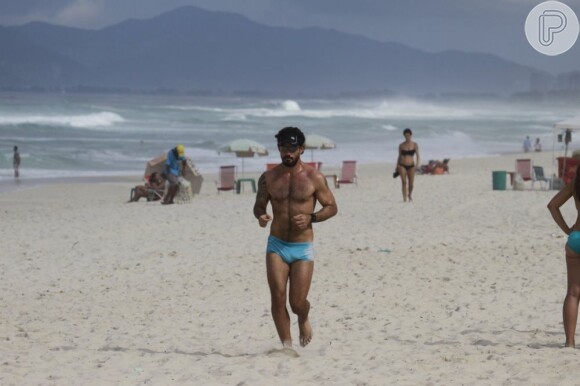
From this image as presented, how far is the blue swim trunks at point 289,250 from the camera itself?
6.06m

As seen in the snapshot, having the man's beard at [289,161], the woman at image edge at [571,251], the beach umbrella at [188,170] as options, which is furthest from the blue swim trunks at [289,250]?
the beach umbrella at [188,170]

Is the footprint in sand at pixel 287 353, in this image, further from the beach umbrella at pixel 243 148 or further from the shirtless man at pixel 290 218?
the beach umbrella at pixel 243 148

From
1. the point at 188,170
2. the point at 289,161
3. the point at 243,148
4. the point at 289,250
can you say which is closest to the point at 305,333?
the point at 289,250

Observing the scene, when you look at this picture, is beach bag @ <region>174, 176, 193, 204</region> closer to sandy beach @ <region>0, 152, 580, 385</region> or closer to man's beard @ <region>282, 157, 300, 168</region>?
sandy beach @ <region>0, 152, 580, 385</region>

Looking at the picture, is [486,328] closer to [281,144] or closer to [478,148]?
[281,144]

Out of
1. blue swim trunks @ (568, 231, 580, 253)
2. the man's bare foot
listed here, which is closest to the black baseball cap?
the man's bare foot

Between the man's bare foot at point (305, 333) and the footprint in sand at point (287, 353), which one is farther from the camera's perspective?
the man's bare foot at point (305, 333)

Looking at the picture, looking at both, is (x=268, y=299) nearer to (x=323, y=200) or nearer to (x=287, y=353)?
(x=287, y=353)

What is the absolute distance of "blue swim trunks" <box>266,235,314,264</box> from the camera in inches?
239

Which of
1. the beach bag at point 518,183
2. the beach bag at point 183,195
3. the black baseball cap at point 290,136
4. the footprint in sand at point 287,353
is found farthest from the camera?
the beach bag at point 518,183

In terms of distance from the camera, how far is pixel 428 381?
5559 millimetres

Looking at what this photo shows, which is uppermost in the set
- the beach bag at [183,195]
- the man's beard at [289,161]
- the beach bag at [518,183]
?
the man's beard at [289,161]

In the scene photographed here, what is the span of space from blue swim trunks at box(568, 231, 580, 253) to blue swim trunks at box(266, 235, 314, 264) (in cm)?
149

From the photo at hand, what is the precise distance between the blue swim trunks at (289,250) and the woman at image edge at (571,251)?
141cm
